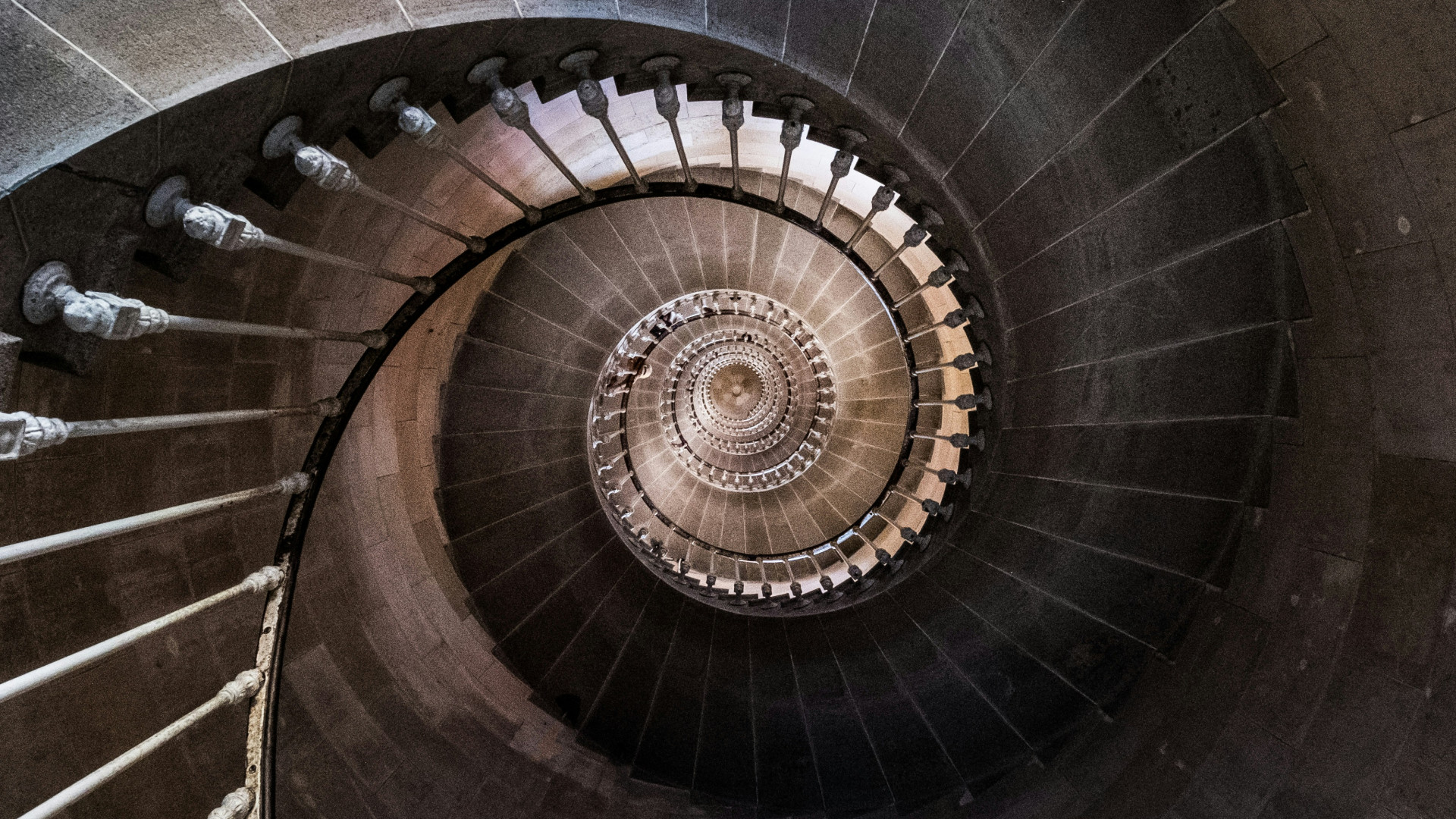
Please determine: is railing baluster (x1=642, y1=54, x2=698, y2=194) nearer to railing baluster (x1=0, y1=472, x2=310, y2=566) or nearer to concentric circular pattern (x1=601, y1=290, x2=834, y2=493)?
railing baluster (x1=0, y1=472, x2=310, y2=566)

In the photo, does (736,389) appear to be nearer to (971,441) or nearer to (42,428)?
(971,441)

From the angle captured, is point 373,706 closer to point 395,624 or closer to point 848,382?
point 395,624

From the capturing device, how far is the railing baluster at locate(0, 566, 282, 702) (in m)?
2.45

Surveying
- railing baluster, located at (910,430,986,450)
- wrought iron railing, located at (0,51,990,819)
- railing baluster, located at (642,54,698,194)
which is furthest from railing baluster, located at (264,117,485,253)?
railing baluster, located at (910,430,986,450)

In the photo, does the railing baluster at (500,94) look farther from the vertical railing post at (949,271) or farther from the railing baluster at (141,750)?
the railing baluster at (141,750)

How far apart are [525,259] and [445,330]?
1.19 metres

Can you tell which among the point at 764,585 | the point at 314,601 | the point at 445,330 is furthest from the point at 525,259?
the point at 764,585

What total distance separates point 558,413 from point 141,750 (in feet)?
18.0

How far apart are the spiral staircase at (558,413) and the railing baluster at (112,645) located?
1.6 inches

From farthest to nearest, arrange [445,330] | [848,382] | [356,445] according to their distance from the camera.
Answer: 1. [848,382]
2. [445,330]
3. [356,445]

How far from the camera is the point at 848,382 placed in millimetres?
10711

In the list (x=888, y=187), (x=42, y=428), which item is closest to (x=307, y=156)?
(x=42, y=428)

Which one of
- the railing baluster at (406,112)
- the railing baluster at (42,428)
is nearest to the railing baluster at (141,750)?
the railing baluster at (42,428)

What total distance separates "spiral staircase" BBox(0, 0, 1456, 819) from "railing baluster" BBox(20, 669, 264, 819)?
2 cm
